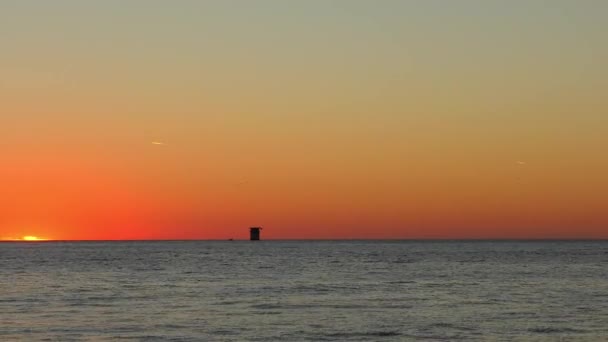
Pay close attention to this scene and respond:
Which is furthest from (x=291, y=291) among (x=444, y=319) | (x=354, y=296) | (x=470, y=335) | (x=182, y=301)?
(x=470, y=335)

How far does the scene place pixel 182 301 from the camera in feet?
233

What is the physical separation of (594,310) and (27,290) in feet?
157

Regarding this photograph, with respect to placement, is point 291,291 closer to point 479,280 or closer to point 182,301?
point 182,301

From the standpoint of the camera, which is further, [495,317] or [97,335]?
[495,317]

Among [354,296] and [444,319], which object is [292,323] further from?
[354,296]

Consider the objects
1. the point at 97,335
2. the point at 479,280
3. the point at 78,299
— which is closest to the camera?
the point at 97,335

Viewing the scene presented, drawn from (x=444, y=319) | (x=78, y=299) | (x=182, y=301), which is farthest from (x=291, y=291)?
(x=444, y=319)

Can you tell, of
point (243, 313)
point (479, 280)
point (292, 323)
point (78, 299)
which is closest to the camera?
point (292, 323)

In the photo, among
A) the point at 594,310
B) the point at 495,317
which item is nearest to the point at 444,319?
the point at 495,317

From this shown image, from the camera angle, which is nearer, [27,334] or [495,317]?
[27,334]

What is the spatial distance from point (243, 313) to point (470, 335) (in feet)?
54.5

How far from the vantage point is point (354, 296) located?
75812 millimetres

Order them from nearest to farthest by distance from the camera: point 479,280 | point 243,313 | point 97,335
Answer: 1. point 97,335
2. point 243,313
3. point 479,280

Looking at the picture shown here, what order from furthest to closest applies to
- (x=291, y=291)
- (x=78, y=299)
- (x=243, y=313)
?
1. (x=291, y=291)
2. (x=78, y=299)
3. (x=243, y=313)
